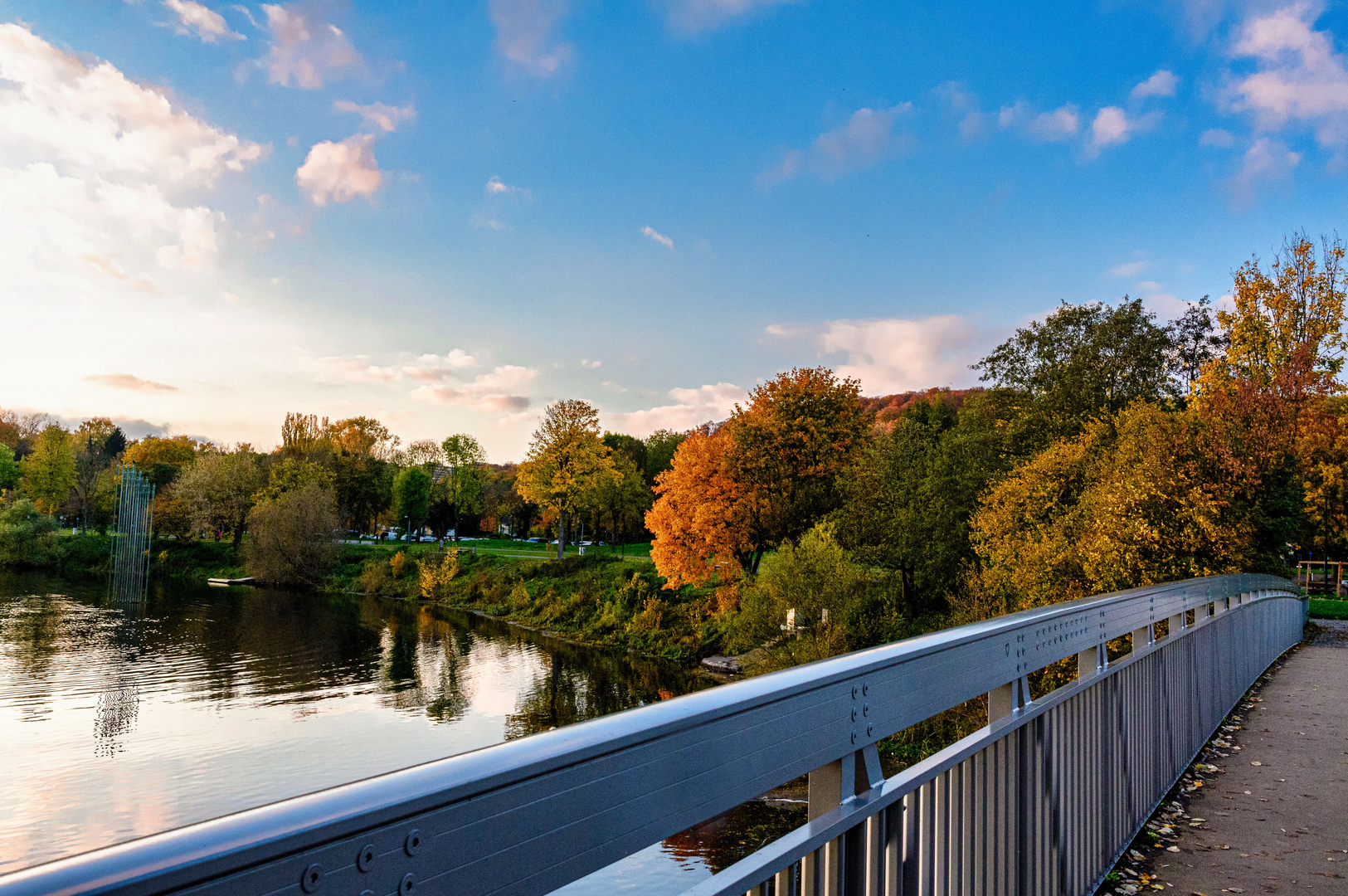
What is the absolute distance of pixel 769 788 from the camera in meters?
1.58

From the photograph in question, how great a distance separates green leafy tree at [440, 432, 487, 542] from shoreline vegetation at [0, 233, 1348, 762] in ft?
38.2

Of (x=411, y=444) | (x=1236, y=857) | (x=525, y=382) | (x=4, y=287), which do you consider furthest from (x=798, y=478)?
(x=4, y=287)

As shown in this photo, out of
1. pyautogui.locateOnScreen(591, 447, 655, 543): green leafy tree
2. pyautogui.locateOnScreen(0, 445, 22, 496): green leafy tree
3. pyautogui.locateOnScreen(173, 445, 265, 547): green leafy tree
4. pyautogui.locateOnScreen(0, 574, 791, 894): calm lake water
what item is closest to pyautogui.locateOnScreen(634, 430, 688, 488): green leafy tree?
pyautogui.locateOnScreen(591, 447, 655, 543): green leafy tree

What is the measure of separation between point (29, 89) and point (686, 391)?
49.0 metres

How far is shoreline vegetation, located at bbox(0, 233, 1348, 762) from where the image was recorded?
17078mm

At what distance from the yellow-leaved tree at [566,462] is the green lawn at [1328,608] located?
1427 inches

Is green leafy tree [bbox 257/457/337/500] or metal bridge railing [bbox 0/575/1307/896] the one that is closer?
metal bridge railing [bbox 0/575/1307/896]

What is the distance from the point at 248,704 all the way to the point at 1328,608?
3334 cm

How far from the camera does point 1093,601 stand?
3.93 meters

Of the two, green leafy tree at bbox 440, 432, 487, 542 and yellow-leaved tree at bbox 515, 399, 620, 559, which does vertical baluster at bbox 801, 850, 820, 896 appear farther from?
green leafy tree at bbox 440, 432, 487, 542

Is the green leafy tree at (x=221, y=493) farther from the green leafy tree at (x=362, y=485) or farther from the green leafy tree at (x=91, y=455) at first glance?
the green leafy tree at (x=91, y=455)

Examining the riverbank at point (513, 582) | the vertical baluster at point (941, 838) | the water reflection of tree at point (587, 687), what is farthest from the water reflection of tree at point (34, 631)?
the vertical baluster at point (941, 838)

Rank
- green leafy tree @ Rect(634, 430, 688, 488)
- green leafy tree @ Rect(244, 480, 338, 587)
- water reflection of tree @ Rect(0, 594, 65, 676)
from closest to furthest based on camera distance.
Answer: water reflection of tree @ Rect(0, 594, 65, 676) → green leafy tree @ Rect(244, 480, 338, 587) → green leafy tree @ Rect(634, 430, 688, 488)

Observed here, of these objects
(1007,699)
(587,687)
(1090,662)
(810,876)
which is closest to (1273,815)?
(1090,662)
